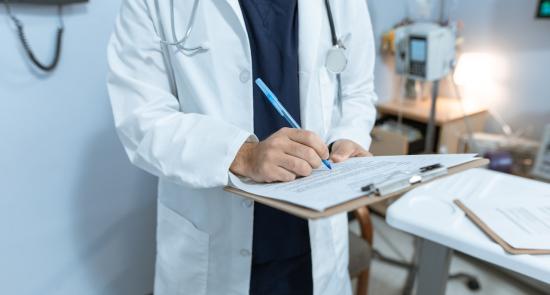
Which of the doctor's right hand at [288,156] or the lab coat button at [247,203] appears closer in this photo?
the doctor's right hand at [288,156]

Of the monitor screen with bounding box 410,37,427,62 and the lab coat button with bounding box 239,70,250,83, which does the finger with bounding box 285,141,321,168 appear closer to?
the lab coat button with bounding box 239,70,250,83

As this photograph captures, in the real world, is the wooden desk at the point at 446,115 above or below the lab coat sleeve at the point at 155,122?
below

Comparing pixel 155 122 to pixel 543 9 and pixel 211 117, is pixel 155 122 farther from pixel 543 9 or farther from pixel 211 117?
pixel 543 9

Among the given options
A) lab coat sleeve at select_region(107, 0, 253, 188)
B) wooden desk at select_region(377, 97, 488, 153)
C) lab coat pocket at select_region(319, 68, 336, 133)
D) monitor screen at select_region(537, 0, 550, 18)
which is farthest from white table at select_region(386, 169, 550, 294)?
monitor screen at select_region(537, 0, 550, 18)

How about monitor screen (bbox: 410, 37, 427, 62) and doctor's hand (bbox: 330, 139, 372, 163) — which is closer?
doctor's hand (bbox: 330, 139, 372, 163)

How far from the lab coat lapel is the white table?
0.26 m

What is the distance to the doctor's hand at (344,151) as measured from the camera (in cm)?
73

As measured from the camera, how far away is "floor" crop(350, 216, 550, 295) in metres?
1.75

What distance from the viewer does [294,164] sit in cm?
60

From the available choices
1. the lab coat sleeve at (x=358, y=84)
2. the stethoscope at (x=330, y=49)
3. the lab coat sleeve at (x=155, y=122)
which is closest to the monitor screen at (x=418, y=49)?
the lab coat sleeve at (x=358, y=84)

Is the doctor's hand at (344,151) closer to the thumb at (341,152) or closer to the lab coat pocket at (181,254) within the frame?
the thumb at (341,152)

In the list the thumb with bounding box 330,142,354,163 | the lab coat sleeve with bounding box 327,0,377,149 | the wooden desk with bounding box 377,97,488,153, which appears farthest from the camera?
the wooden desk with bounding box 377,97,488,153

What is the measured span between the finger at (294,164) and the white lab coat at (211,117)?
93mm

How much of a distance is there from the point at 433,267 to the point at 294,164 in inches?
17.8
